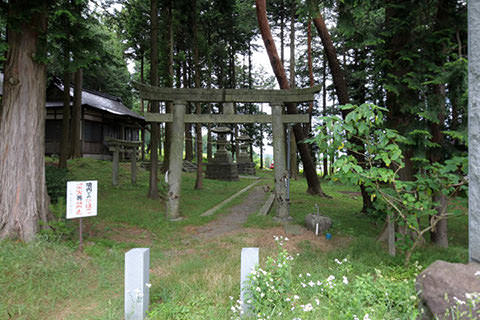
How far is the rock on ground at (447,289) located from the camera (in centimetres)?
208

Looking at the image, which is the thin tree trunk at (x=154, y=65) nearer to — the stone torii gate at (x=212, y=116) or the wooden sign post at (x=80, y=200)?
the stone torii gate at (x=212, y=116)

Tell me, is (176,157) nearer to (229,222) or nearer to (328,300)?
(229,222)

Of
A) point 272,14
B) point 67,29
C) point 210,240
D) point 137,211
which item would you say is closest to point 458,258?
point 210,240

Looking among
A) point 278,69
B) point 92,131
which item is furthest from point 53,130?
point 278,69

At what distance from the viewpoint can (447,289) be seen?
2191 millimetres

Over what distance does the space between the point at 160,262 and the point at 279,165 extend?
4.45 m

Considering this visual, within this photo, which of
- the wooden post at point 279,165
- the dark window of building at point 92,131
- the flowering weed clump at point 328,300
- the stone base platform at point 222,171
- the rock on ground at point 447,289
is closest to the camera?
the rock on ground at point 447,289

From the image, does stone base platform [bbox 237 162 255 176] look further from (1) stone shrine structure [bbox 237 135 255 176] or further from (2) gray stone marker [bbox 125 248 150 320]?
(2) gray stone marker [bbox 125 248 150 320]

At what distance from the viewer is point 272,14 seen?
61.0 ft

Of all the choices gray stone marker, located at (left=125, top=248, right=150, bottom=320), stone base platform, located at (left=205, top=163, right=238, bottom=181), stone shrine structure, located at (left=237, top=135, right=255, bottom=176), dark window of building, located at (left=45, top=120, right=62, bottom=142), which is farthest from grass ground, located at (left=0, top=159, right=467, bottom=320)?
stone shrine structure, located at (left=237, top=135, right=255, bottom=176)

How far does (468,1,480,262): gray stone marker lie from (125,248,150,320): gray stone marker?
326 centimetres

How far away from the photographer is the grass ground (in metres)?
3.06

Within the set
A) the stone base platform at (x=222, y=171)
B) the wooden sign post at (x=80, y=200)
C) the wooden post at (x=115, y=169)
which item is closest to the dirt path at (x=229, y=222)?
the wooden sign post at (x=80, y=200)

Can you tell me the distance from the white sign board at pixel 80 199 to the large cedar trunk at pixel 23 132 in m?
0.76
